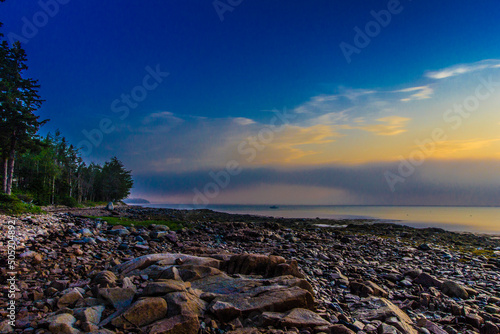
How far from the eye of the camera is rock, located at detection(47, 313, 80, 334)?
5.11 m

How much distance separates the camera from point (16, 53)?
38125 millimetres

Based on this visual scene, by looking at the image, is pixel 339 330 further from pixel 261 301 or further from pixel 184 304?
pixel 184 304

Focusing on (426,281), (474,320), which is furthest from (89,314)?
(426,281)

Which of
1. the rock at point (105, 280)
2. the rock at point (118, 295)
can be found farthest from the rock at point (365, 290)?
the rock at point (105, 280)

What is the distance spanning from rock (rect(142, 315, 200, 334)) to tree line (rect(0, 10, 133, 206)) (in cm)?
3036

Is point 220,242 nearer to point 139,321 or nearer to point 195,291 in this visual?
point 195,291

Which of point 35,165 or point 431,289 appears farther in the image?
point 35,165

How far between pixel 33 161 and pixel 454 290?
7711cm

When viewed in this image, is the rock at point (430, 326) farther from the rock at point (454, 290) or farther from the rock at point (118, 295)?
the rock at point (118, 295)

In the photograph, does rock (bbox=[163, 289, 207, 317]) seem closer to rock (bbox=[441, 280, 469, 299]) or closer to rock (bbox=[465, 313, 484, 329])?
rock (bbox=[465, 313, 484, 329])

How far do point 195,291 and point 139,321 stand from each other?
153 cm

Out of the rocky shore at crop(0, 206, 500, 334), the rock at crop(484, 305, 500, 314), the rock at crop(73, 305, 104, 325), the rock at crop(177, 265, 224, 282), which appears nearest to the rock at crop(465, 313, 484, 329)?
the rocky shore at crop(0, 206, 500, 334)

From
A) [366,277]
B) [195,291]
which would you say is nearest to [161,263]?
[195,291]

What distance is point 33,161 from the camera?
6191cm
